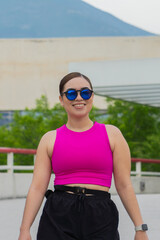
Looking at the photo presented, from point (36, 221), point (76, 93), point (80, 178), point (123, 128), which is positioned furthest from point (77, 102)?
point (123, 128)

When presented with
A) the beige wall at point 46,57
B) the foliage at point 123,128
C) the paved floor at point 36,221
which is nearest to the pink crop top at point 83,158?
the paved floor at point 36,221

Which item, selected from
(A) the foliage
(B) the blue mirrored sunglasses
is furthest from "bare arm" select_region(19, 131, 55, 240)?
(A) the foliage

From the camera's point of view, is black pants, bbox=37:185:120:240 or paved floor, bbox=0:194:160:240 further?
paved floor, bbox=0:194:160:240

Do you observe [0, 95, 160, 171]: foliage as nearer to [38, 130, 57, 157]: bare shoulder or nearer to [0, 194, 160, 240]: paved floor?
[0, 194, 160, 240]: paved floor

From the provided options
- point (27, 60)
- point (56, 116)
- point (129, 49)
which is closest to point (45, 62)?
point (27, 60)

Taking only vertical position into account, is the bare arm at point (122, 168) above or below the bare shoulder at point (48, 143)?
below

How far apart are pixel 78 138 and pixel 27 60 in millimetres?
69186

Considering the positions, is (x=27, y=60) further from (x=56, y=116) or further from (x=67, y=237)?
(x=67, y=237)

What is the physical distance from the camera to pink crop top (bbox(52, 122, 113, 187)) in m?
3.13

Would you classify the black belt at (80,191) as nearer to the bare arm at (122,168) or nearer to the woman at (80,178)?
the woman at (80,178)

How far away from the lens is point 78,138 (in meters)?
3.19

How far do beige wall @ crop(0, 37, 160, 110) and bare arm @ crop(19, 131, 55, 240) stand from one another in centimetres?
6690

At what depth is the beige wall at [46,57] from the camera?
7044 centimetres

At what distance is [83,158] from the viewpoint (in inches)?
123
